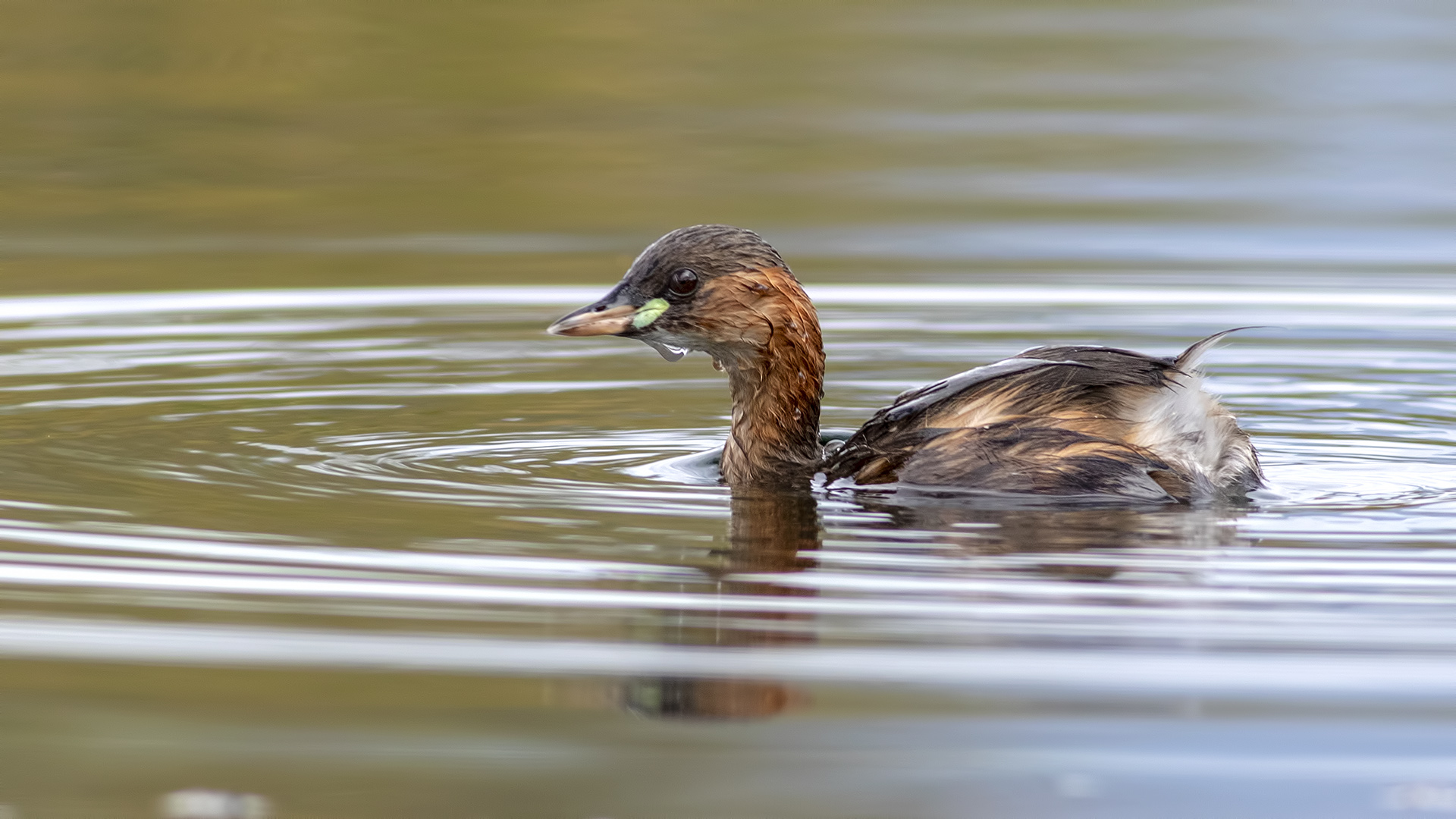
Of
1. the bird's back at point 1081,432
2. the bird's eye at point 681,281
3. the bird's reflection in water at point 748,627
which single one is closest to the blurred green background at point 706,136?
the bird's eye at point 681,281

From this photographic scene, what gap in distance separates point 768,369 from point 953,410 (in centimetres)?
86

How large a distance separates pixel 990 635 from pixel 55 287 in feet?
23.9

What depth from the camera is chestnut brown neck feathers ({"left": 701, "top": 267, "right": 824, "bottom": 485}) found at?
7055 millimetres

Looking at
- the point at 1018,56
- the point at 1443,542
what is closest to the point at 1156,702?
the point at 1443,542

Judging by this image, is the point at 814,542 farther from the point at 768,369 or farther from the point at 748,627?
the point at 768,369

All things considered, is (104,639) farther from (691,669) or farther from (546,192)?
(546,192)

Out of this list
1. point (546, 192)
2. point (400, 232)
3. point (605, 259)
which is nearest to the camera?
point (605, 259)

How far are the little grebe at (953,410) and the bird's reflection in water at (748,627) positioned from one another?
1.46ft

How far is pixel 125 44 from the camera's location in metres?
17.0

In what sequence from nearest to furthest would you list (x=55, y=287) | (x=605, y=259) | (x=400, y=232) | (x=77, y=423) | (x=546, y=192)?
(x=77, y=423), (x=55, y=287), (x=605, y=259), (x=400, y=232), (x=546, y=192)

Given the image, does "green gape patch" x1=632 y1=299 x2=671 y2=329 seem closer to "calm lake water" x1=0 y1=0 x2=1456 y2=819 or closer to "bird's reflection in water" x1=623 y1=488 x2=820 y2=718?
"calm lake water" x1=0 y1=0 x2=1456 y2=819

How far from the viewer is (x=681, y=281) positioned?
7.04m

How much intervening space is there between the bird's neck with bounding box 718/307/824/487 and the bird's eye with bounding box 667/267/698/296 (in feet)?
1.03

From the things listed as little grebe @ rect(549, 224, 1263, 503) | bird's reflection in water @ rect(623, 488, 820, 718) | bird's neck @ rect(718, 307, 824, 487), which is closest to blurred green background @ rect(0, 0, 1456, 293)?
bird's neck @ rect(718, 307, 824, 487)
